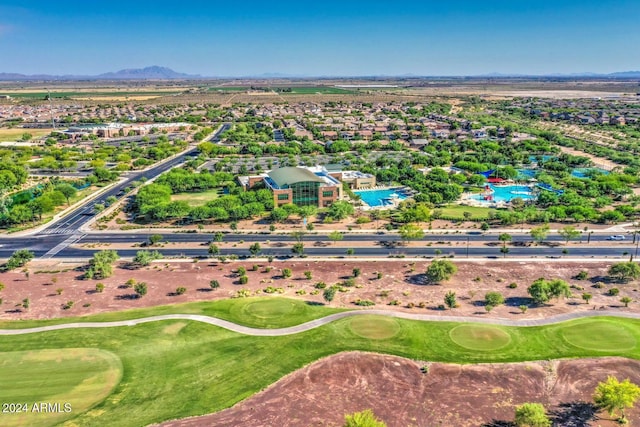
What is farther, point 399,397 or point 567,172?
point 567,172

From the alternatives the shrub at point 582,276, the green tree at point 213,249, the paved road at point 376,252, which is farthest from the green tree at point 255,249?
the shrub at point 582,276

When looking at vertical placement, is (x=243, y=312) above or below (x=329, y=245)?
below

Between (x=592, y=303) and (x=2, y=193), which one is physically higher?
(x=2, y=193)

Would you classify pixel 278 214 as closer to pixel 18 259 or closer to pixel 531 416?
pixel 18 259

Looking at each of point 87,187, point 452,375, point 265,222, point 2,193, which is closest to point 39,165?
point 87,187

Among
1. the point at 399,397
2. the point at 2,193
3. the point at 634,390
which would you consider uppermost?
the point at 2,193

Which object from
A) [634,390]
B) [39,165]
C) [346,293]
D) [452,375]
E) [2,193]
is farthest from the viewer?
[39,165]

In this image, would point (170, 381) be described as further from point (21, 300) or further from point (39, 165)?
point (39, 165)

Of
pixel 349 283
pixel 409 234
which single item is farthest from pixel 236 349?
pixel 409 234
